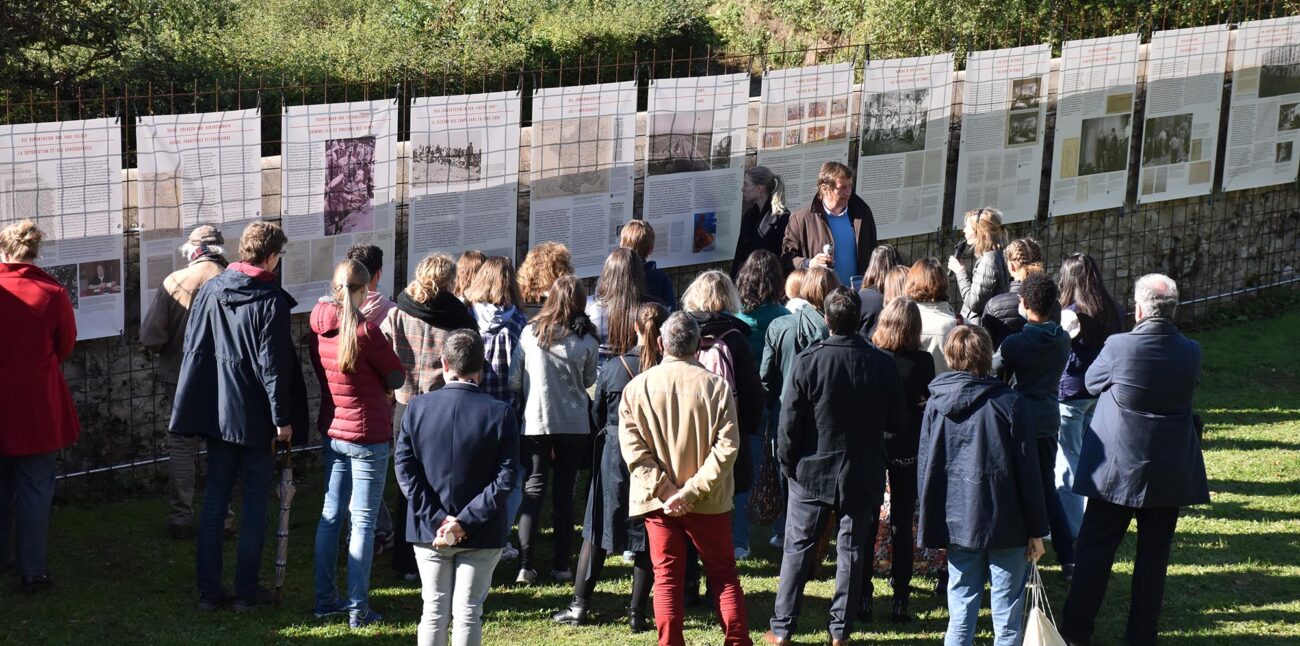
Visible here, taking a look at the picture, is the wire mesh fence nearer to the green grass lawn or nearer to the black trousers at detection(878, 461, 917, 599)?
the green grass lawn

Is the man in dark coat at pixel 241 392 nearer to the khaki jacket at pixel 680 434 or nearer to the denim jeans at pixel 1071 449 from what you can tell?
the khaki jacket at pixel 680 434

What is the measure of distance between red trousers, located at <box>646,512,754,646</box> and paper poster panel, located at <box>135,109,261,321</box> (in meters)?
3.43

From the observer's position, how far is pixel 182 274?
7.45 m

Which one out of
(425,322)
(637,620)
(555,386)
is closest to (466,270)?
(425,322)

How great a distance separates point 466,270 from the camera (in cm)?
726

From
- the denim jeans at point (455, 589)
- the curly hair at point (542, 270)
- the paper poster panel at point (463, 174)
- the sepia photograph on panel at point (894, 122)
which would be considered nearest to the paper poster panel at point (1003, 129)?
the sepia photograph on panel at point (894, 122)

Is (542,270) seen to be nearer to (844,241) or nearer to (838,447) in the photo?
(838,447)

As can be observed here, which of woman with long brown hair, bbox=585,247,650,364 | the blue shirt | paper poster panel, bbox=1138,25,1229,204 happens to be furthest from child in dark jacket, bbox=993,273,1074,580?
paper poster panel, bbox=1138,25,1229,204

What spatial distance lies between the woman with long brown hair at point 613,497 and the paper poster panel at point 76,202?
3.03 metres

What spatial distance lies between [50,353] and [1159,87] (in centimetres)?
945

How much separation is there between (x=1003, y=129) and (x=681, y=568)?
648 centimetres

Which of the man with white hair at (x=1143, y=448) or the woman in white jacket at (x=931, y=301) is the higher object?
the woman in white jacket at (x=931, y=301)

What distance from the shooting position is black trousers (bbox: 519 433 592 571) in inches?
277

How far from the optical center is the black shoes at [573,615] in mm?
6750
